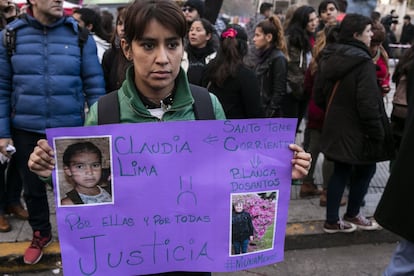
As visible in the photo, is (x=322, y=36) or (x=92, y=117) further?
(x=322, y=36)

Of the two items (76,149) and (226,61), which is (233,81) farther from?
(76,149)

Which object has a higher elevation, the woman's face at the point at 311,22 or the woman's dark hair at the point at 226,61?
the woman's face at the point at 311,22

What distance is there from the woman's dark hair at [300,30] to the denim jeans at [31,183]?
9.77 feet

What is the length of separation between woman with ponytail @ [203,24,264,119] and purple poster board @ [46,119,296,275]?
1.71 metres

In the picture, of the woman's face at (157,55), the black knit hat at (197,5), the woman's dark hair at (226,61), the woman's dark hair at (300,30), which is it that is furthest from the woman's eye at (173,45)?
the black knit hat at (197,5)

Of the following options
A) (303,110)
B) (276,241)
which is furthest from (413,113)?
(303,110)

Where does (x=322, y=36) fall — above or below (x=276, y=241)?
above

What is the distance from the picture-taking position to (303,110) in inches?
199

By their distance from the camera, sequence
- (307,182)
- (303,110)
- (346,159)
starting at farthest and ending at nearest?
(303,110) < (307,182) < (346,159)

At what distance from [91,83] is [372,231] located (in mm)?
2735

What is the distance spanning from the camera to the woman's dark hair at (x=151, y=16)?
1.44 metres

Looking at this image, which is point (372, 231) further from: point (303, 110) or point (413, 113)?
point (413, 113)

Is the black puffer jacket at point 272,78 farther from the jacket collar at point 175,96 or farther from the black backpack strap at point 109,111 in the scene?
the black backpack strap at point 109,111

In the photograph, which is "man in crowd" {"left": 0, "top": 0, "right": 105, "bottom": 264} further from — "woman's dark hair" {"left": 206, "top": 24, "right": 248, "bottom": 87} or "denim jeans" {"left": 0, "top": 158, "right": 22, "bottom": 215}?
"woman's dark hair" {"left": 206, "top": 24, "right": 248, "bottom": 87}
